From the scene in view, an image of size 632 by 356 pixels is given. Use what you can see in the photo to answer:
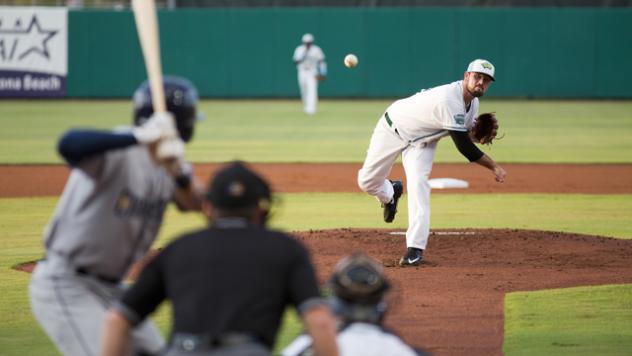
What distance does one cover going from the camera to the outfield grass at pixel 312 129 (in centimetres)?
2238

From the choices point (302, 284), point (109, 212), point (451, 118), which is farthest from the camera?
point (451, 118)

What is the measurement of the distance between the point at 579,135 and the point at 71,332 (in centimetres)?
2278

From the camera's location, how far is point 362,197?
16.8 m

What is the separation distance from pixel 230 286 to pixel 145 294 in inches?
15.1

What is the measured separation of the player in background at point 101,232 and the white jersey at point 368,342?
0.98 meters

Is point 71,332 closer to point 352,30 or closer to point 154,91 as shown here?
point 154,91

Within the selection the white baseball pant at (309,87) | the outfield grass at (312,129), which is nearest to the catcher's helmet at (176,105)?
the outfield grass at (312,129)

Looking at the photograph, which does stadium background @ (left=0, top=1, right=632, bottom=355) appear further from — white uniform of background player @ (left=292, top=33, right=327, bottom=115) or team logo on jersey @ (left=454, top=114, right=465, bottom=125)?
team logo on jersey @ (left=454, top=114, right=465, bottom=125)

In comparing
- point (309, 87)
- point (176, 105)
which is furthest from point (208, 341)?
point (309, 87)

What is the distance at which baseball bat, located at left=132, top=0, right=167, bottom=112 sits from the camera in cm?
490

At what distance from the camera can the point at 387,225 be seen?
1385 cm

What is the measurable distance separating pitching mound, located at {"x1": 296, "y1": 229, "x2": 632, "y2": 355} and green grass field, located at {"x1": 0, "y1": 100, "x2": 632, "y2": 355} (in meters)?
0.28

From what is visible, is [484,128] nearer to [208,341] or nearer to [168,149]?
[168,149]

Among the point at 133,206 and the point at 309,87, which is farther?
the point at 309,87
